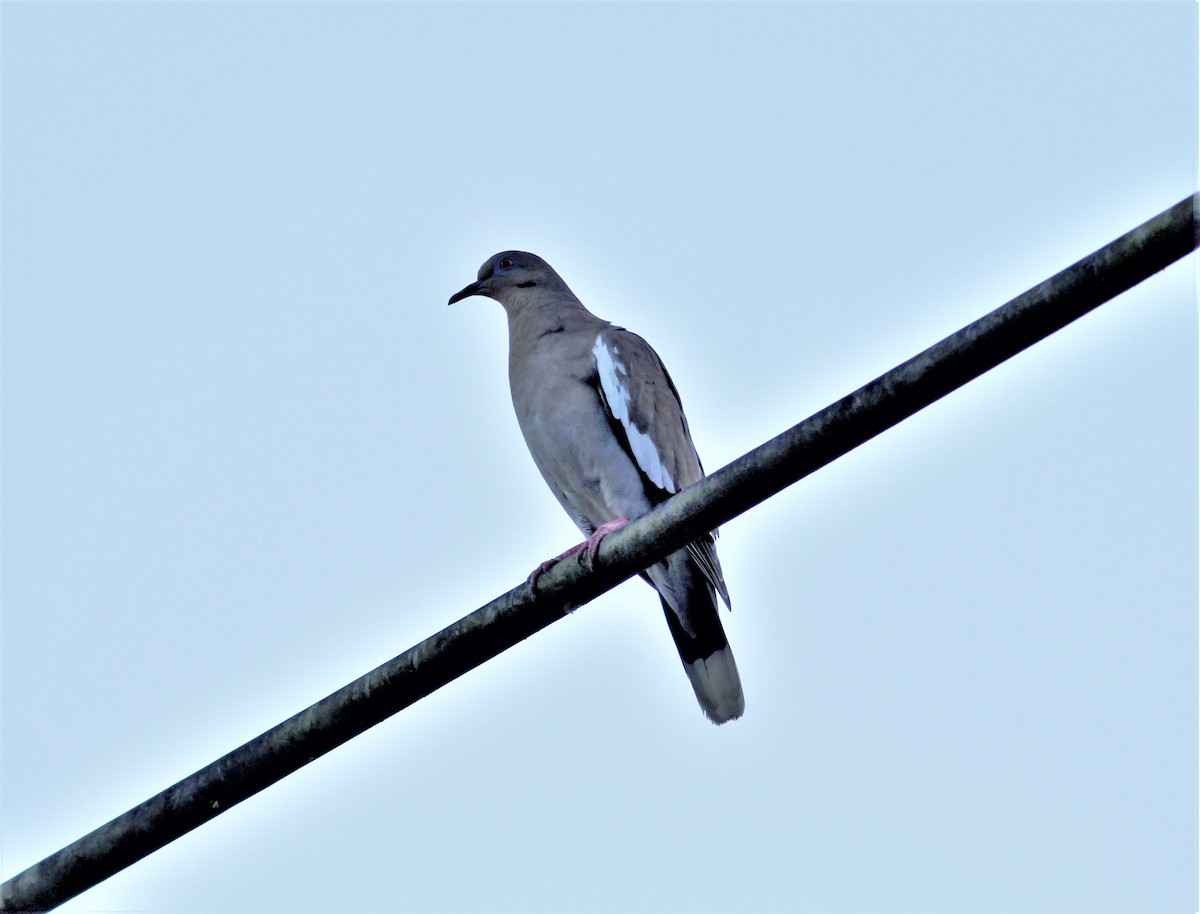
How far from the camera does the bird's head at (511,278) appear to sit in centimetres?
618

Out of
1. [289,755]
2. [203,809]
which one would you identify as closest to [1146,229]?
[289,755]

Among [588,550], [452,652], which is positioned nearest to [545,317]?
[588,550]

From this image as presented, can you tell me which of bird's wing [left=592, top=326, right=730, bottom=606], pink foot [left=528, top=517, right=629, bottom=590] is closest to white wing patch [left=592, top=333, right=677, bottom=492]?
bird's wing [left=592, top=326, right=730, bottom=606]

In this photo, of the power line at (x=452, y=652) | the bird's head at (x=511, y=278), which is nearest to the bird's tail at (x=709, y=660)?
the bird's head at (x=511, y=278)

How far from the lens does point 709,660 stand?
16.1ft

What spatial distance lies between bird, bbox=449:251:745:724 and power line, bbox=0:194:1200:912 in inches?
72.5

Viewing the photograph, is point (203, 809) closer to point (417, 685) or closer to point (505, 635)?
point (417, 685)

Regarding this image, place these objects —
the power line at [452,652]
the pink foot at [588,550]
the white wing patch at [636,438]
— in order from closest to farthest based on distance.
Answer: the power line at [452,652]
the pink foot at [588,550]
the white wing patch at [636,438]

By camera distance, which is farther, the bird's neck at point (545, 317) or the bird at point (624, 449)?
the bird's neck at point (545, 317)

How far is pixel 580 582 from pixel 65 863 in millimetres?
1055

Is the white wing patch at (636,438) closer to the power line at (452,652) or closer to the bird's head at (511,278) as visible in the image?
the bird's head at (511,278)

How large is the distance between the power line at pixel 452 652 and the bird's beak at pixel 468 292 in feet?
11.6

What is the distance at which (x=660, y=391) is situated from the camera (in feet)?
17.3

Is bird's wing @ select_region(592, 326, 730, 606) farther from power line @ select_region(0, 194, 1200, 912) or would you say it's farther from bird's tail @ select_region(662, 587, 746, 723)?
power line @ select_region(0, 194, 1200, 912)
